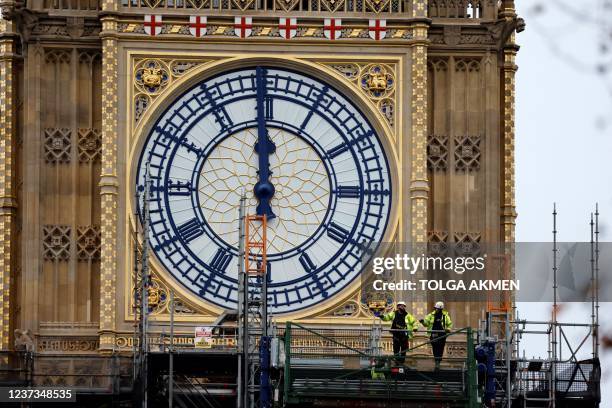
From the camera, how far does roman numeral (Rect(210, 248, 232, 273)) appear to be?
4297 cm

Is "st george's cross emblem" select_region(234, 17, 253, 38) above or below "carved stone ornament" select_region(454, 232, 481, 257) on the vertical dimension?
above

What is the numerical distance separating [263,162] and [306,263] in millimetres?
2028

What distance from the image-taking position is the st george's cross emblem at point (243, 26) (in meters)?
43.8

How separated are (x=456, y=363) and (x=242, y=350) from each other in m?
3.77

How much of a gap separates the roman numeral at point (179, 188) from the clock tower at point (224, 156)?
0.09ft

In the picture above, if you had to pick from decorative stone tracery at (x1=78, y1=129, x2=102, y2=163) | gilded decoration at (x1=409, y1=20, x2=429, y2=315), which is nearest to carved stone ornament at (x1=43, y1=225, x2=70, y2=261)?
decorative stone tracery at (x1=78, y1=129, x2=102, y2=163)

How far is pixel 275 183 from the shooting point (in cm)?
4353

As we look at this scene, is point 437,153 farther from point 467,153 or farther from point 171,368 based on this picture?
point 171,368

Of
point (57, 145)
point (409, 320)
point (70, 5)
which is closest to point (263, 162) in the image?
point (57, 145)

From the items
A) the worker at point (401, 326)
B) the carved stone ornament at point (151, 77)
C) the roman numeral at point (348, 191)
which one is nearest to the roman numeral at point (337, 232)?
the roman numeral at point (348, 191)

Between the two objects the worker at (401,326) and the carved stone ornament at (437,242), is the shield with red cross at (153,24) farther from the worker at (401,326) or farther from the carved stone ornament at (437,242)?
the worker at (401,326)

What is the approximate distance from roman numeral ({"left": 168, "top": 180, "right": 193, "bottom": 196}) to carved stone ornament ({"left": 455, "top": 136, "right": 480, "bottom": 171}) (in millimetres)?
5065

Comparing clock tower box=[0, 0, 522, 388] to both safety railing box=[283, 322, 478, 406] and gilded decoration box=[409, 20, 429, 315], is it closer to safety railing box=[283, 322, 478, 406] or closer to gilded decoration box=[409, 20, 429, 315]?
gilded decoration box=[409, 20, 429, 315]

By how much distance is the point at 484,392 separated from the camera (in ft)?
129
